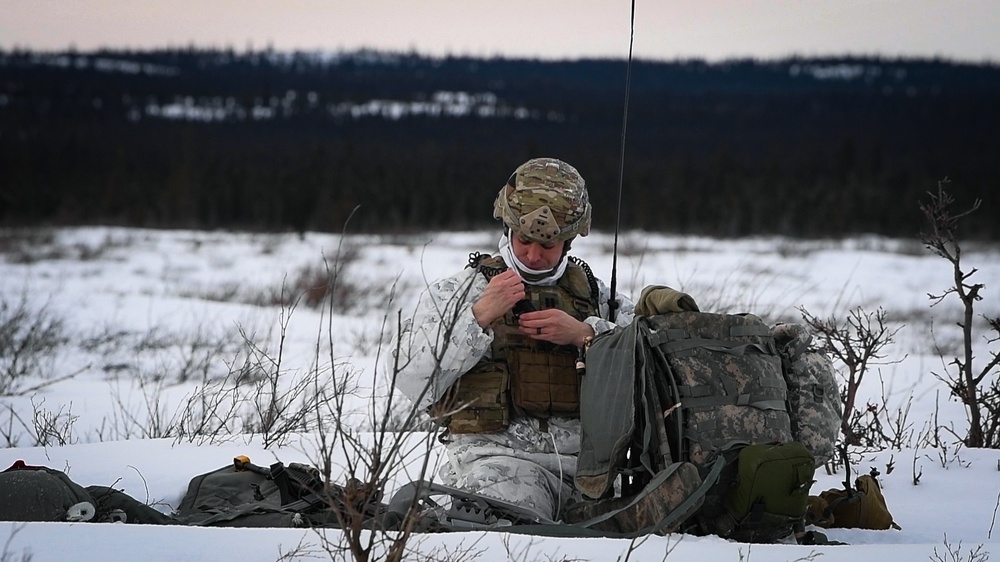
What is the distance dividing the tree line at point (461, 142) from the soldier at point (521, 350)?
1849 centimetres

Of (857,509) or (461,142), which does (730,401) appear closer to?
(857,509)

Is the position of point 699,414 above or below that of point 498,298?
below

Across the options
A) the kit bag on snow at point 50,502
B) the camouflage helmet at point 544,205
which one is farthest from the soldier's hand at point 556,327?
the kit bag on snow at point 50,502

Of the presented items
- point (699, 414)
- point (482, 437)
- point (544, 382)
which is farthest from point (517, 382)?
point (699, 414)

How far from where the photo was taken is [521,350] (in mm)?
3754

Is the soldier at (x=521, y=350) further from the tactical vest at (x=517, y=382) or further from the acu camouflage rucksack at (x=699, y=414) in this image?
the acu camouflage rucksack at (x=699, y=414)

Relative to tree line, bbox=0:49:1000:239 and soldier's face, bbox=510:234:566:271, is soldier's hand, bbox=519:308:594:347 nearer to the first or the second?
soldier's face, bbox=510:234:566:271

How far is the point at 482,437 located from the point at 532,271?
0.70 meters

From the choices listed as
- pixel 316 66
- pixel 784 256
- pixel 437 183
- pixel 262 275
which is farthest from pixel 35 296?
pixel 316 66

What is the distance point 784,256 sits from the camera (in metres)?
23.2

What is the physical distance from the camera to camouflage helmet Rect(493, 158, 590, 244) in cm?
373

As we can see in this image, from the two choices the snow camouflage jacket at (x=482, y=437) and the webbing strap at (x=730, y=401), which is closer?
the webbing strap at (x=730, y=401)

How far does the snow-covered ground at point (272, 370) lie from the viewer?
109 inches

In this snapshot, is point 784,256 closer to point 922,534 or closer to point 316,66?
point 922,534
